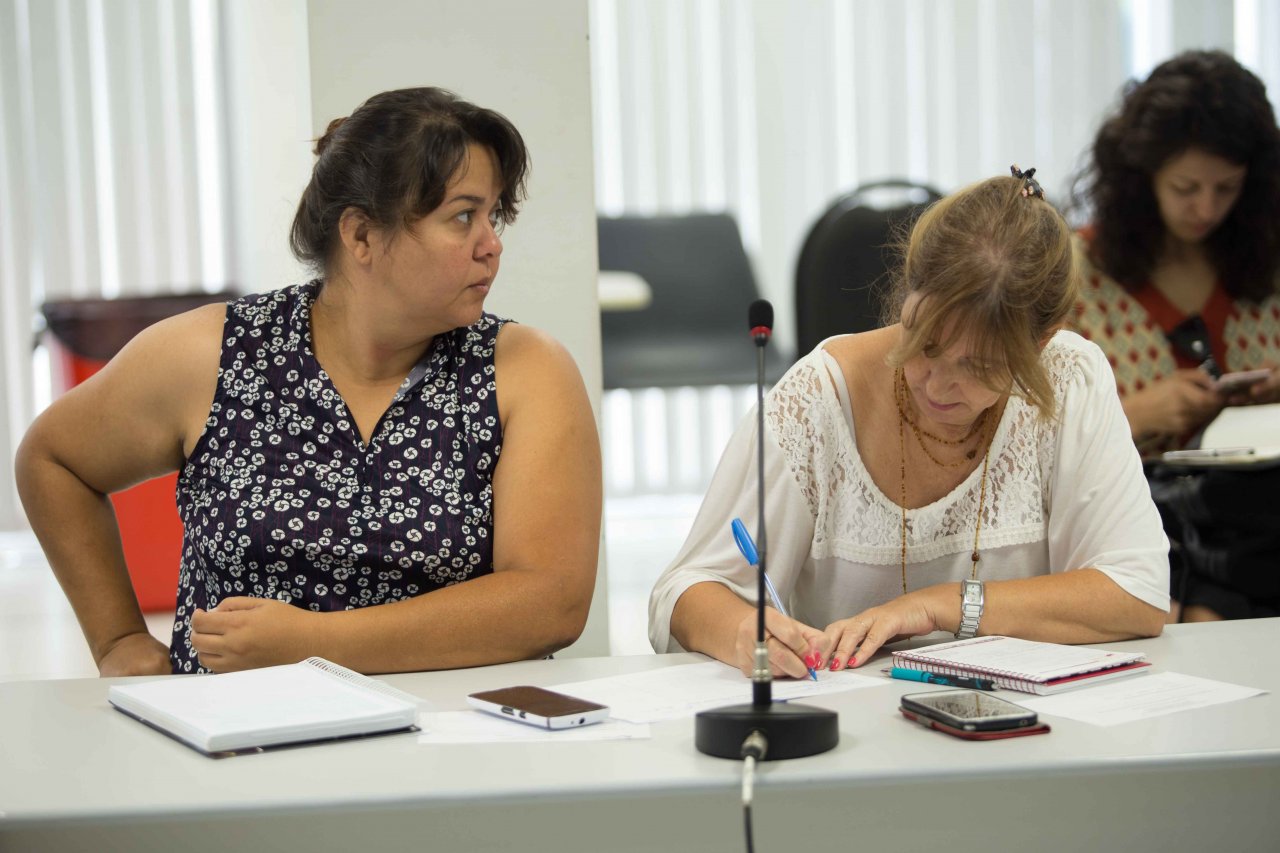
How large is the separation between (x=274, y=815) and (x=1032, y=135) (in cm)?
466

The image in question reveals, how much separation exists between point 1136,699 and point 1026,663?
12cm

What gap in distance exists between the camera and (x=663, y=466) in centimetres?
518

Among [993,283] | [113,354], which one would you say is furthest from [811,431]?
[113,354]

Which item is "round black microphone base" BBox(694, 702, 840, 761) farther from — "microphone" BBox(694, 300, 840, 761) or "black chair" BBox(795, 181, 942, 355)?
"black chair" BBox(795, 181, 942, 355)

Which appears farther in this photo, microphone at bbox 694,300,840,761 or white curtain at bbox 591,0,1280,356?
white curtain at bbox 591,0,1280,356

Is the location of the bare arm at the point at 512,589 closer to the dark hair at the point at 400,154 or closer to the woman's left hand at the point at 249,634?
the woman's left hand at the point at 249,634

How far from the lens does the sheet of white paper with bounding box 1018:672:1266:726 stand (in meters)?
1.16

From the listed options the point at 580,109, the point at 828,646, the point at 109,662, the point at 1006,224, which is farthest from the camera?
the point at 580,109

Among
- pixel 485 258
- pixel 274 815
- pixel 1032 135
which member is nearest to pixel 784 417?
pixel 485 258

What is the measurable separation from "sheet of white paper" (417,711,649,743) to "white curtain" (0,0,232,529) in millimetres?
3838

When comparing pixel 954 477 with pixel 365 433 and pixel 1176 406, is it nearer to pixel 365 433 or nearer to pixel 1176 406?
pixel 365 433

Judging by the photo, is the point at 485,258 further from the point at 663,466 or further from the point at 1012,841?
the point at 663,466

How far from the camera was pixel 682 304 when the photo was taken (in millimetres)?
4488

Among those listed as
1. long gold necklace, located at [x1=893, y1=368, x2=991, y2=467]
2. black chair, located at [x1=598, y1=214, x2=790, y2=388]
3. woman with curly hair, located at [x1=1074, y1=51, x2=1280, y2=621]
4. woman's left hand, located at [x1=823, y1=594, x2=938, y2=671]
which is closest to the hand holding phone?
woman's left hand, located at [x1=823, y1=594, x2=938, y2=671]
